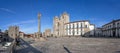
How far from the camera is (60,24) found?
72.7 meters

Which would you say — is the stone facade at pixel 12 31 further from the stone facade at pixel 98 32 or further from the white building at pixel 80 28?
the stone facade at pixel 98 32

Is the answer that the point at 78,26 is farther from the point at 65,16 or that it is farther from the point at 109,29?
the point at 109,29

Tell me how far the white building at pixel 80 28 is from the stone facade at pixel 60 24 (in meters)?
2.90

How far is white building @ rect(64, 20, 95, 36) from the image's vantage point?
6298cm

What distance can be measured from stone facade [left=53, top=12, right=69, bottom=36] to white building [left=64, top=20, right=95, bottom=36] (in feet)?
9.52

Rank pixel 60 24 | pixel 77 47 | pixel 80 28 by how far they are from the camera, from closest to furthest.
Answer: pixel 77 47 → pixel 80 28 → pixel 60 24

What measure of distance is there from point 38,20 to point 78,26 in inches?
1396

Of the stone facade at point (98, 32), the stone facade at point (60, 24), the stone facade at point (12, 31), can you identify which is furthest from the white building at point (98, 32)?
the stone facade at point (12, 31)

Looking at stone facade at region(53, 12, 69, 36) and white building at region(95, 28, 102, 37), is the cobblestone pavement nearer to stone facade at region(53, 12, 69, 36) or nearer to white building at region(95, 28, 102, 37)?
white building at region(95, 28, 102, 37)

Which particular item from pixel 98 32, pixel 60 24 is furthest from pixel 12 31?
pixel 98 32

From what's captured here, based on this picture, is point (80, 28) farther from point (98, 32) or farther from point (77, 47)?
point (77, 47)

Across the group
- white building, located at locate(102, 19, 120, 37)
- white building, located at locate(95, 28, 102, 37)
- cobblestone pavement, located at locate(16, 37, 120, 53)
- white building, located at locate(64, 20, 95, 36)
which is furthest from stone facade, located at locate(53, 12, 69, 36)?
cobblestone pavement, located at locate(16, 37, 120, 53)

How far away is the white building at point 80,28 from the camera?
6298 centimetres

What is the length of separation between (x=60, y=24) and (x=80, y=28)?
39.3 feet
